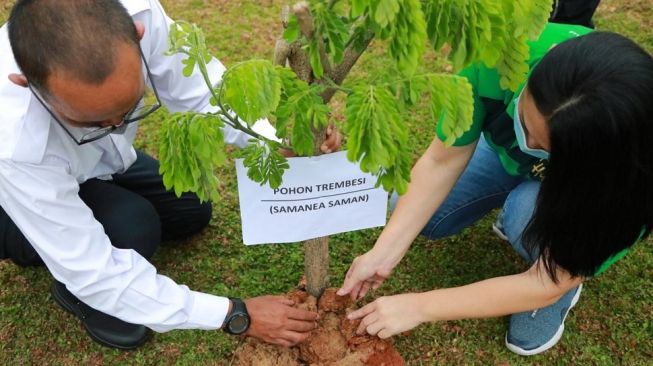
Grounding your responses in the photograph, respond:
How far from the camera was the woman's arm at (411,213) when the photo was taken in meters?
2.04

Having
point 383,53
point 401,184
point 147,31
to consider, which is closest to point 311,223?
point 401,184

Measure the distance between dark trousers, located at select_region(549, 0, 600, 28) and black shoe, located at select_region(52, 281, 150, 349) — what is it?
2.68m

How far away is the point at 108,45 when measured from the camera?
55.8 inches

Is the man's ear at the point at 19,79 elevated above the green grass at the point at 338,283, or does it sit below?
above

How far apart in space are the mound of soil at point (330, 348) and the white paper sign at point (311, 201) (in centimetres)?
42

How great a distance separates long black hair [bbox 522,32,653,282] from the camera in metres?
1.36

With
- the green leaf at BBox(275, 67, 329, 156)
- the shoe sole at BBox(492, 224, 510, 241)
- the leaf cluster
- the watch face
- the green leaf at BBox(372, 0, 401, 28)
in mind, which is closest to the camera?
the green leaf at BBox(372, 0, 401, 28)

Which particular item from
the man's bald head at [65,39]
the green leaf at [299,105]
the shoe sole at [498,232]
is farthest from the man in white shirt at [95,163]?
the shoe sole at [498,232]

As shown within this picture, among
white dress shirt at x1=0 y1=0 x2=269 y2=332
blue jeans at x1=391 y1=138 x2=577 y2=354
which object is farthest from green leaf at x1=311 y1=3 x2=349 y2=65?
blue jeans at x1=391 y1=138 x2=577 y2=354

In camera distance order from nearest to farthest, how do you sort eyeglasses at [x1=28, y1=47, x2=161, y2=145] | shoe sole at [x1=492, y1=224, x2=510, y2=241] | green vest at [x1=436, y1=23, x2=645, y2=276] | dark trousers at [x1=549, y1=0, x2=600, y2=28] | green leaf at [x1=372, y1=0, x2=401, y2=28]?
green leaf at [x1=372, y1=0, x2=401, y2=28] < eyeglasses at [x1=28, y1=47, x2=161, y2=145] < green vest at [x1=436, y1=23, x2=645, y2=276] < shoe sole at [x1=492, y1=224, x2=510, y2=241] < dark trousers at [x1=549, y1=0, x2=600, y2=28]

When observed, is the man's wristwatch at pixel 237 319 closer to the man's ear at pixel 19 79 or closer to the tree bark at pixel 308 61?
the tree bark at pixel 308 61

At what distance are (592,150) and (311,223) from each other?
2.53ft

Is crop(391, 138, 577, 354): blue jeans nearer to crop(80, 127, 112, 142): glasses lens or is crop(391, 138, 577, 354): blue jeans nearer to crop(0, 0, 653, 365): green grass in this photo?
crop(0, 0, 653, 365): green grass

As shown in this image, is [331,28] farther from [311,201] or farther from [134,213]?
[134,213]
